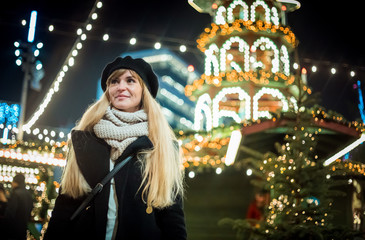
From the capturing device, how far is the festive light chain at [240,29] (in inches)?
866

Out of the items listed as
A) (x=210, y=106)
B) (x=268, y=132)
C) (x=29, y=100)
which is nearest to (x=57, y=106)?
(x=29, y=100)

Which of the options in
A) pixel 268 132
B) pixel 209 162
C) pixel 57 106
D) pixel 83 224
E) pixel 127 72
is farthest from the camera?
pixel 57 106

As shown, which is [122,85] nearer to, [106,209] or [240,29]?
[106,209]

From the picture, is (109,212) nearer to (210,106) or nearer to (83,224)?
(83,224)

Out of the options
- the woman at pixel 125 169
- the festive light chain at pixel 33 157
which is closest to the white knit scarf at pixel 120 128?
the woman at pixel 125 169

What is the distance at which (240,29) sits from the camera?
22172mm

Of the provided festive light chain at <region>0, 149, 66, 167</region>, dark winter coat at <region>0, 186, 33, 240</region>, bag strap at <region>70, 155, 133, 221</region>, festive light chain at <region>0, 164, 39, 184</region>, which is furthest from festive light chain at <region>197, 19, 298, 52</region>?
bag strap at <region>70, 155, 133, 221</region>

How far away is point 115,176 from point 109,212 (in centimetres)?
22

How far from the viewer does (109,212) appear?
260cm

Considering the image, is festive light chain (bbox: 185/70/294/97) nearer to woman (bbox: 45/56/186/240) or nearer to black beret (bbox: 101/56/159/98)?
black beret (bbox: 101/56/159/98)

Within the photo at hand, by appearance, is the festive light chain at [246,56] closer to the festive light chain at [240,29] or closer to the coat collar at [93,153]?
the festive light chain at [240,29]

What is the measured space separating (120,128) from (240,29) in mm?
20178

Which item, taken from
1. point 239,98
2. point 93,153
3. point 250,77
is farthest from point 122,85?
point 250,77

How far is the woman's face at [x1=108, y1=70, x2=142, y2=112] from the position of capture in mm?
3016
